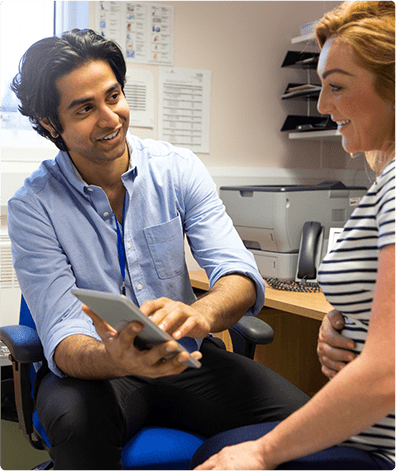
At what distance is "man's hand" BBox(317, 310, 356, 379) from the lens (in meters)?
0.86

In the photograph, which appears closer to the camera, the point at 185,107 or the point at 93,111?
the point at 93,111

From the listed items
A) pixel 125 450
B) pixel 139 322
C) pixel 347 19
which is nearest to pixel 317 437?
pixel 139 322

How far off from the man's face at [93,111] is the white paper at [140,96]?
113 centimetres

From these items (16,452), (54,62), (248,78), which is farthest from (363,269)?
(248,78)

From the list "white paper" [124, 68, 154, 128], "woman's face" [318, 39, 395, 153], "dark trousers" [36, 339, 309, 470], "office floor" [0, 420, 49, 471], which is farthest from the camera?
A: "white paper" [124, 68, 154, 128]

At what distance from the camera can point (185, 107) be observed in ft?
8.82

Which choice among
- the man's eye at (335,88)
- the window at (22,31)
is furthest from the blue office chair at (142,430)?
the window at (22,31)

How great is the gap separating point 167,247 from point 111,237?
0.52 feet

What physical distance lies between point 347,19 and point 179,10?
194cm

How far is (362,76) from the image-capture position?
826 mm

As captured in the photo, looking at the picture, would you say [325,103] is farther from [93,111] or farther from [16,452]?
[16,452]

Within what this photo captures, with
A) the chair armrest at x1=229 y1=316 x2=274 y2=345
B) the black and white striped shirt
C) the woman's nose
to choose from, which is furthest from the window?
the black and white striped shirt

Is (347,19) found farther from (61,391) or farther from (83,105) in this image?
(61,391)

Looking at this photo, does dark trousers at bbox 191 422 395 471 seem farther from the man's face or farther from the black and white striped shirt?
the man's face
